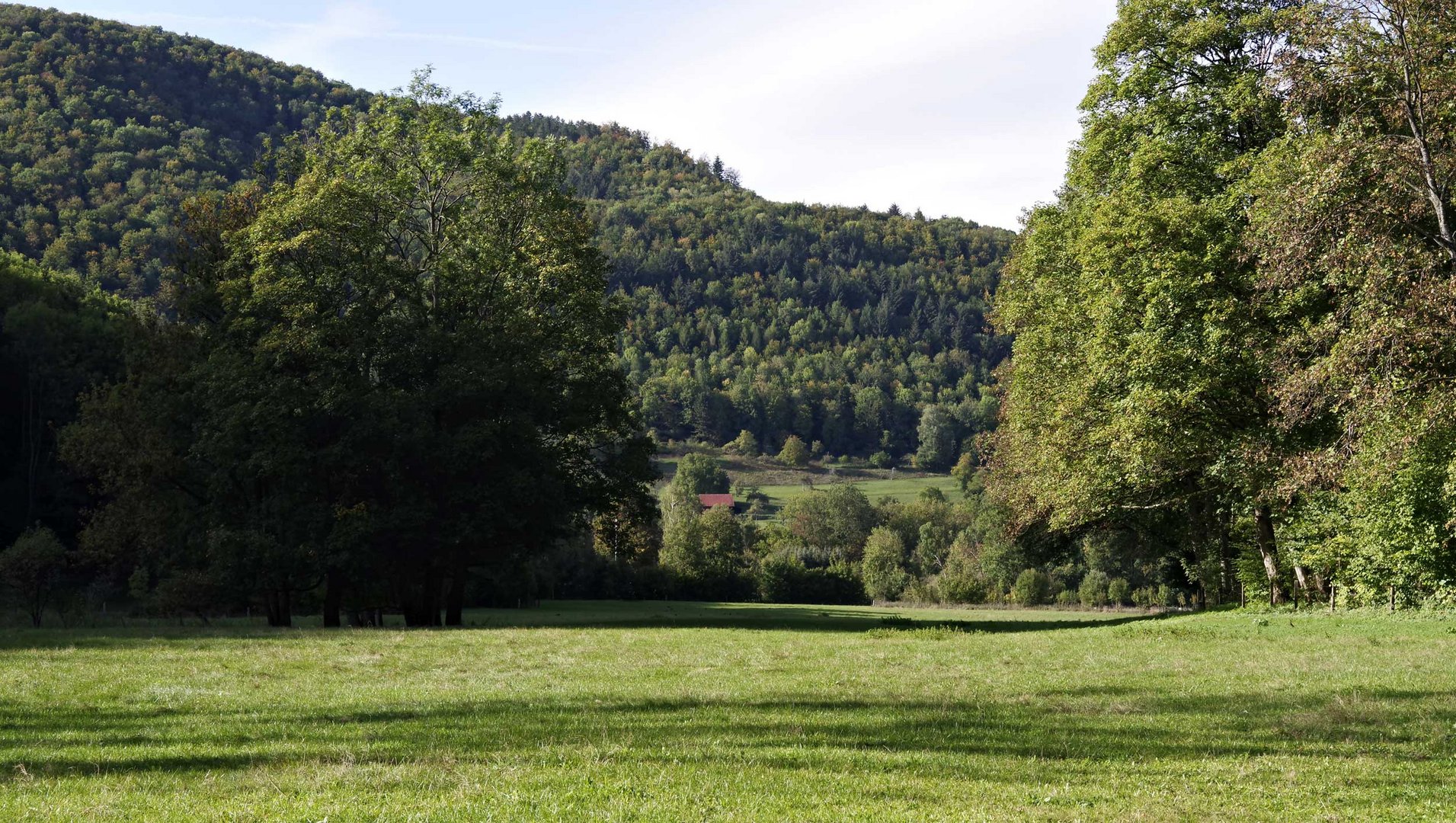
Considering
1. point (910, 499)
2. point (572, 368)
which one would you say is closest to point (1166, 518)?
point (572, 368)

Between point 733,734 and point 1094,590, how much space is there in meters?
93.8

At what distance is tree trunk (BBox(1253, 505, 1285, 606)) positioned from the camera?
37.0 metres

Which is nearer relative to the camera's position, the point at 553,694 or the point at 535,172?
the point at 553,694

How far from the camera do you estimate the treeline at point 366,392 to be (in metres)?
37.0

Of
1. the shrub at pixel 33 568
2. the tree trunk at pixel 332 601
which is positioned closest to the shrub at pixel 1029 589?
the tree trunk at pixel 332 601

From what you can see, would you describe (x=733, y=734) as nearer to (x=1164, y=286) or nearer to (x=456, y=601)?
(x=1164, y=286)

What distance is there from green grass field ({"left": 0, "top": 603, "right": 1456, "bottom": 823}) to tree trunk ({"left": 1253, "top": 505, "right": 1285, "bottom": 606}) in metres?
13.3

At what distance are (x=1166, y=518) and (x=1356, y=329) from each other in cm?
2647

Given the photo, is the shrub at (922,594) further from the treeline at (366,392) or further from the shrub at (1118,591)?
the treeline at (366,392)

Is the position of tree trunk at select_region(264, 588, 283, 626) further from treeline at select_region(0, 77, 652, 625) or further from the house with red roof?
the house with red roof

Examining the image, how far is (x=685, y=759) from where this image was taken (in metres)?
10.9

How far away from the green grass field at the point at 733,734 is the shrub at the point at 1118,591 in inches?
3039

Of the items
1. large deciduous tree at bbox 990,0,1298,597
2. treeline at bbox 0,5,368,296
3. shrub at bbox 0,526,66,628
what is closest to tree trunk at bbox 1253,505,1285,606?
large deciduous tree at bbox 990,0,1298,597

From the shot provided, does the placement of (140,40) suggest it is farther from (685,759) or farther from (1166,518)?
(685,759)
